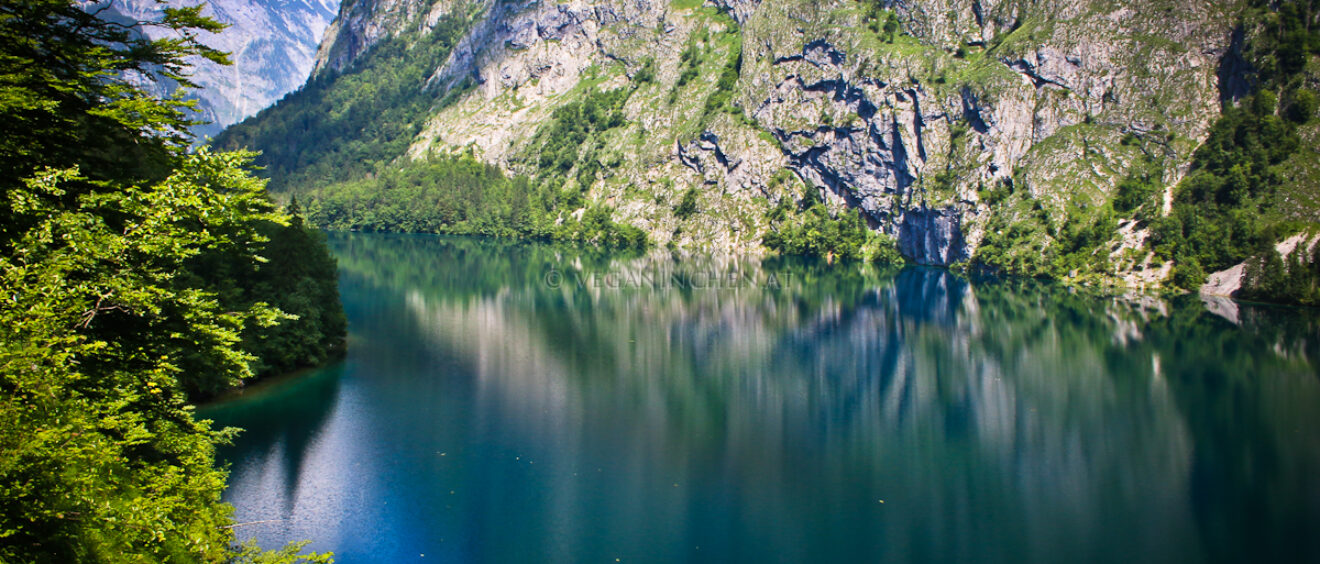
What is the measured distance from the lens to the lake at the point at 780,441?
29.7 m

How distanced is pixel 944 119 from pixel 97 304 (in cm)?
16628

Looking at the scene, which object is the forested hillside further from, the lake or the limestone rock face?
the limestone rock face

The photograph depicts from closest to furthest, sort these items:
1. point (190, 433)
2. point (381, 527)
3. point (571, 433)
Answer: point (190, 433)
point (381, 527)
point (571, 433)

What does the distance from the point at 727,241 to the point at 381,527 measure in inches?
5948

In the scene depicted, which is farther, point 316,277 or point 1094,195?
point 1094,195

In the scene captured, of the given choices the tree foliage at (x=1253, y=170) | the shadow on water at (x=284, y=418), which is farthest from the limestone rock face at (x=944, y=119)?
the shadow on water at (x=284, y=418)

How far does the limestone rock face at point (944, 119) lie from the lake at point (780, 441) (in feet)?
223

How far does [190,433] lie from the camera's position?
18016 millimetres

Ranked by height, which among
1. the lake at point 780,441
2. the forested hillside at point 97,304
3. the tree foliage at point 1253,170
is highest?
the tree foliage at point 1253,170

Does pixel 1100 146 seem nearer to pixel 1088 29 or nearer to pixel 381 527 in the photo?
pixel 1088 29

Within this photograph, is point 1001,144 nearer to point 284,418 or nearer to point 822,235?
point 822,235

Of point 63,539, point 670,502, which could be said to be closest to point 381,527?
point 670,502

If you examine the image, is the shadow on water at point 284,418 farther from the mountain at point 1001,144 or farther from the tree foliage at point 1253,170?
the mountain at point 1001,144

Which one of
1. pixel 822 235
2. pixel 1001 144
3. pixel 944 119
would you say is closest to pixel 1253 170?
pixel 1001 144
